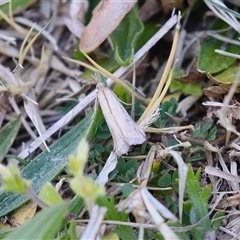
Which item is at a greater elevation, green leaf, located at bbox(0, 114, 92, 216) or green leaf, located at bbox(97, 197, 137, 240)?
green leaf, located at bbox(0, 114, 92, 216)

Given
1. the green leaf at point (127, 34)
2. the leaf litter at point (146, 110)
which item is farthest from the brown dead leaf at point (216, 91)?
the green leaf at point (127, 34)

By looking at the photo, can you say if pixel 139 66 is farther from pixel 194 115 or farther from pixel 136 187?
pixel 136 187

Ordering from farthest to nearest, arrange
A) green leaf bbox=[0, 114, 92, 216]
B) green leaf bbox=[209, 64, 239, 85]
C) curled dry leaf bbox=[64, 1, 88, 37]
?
1. curled dry leaf bbox=[64, 1, 88, 37]
2. green leaf bbox=[209, 64, 239, 85]
3. green leaf bbox=[0, 114, 92, 216]

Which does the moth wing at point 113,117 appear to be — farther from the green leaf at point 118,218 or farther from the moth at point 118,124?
the green leaf at point 118,218

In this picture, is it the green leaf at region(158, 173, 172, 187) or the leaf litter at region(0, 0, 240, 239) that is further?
the green leaf at region(158, 173, 172, 187)

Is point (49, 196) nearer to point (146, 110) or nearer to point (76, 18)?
point (146, 110)

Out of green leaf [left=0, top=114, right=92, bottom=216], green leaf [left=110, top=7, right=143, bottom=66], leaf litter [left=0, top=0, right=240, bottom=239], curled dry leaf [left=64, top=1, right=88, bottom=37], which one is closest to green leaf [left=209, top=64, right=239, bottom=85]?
leaf litter [left=0, top=0, right=240, bottom=239]

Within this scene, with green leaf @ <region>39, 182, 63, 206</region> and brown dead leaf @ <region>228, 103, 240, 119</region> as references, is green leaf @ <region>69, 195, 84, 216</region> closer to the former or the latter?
green leaf @ <region>39, 182, 63, 206</region>
